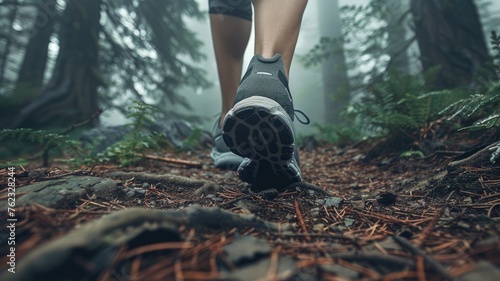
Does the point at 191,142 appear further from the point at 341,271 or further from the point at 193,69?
the point at 193,69

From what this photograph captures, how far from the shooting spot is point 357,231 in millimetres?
1019

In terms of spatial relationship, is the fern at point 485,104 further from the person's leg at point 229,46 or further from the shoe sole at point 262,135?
the person's leg at point 229,46

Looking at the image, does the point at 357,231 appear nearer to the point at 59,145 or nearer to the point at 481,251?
the point at 481,251

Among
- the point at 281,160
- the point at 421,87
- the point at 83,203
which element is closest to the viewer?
the point at 83,203

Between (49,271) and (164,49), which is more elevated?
(164,49)

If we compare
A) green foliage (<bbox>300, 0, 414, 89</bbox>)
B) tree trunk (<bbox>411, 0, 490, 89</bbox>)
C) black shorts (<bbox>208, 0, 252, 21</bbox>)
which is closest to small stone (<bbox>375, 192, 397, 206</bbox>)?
black shorts (<bbox>208, 0, 252, 21</bbox>)

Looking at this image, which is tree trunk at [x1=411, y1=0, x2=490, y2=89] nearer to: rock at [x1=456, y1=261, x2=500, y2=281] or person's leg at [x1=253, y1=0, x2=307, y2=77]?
person's leg at [x1=253, y1=0, x2=307, y2=77]

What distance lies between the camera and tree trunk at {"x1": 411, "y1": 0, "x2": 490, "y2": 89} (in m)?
3.14

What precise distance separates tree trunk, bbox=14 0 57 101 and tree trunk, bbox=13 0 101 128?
100 centimetres

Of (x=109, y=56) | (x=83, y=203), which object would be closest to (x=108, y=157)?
(x=83, y=203)

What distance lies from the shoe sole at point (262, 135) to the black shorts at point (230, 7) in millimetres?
1060

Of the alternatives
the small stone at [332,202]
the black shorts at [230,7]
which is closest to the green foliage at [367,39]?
the black shorts at [230,7]

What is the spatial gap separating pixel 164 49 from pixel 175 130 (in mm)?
3941

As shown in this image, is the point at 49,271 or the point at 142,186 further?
the point at 142,186
